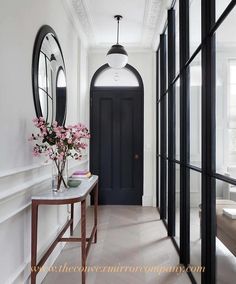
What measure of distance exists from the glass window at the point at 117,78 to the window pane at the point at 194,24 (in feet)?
8.70

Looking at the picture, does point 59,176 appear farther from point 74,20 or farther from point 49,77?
point 74,20

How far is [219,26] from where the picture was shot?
1729 millimetres

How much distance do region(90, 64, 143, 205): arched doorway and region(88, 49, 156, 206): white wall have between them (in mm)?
99

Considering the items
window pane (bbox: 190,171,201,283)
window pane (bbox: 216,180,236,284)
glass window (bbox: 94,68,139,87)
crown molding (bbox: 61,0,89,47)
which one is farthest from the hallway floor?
crown molding (bbox: 61,0,89,47)

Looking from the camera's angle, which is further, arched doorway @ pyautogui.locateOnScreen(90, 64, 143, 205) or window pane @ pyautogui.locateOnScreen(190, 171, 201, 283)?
arched doorway @ pyautogui.locateOnScreen(90, 64, 143, 205)

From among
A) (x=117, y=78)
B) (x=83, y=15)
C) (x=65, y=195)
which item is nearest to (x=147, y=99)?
(x=117, y=78)

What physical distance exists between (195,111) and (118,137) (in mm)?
2864

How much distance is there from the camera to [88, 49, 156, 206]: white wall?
5.07 meters

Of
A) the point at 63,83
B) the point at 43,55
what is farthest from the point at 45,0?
the point at 63,83

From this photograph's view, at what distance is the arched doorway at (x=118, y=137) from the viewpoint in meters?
5.12

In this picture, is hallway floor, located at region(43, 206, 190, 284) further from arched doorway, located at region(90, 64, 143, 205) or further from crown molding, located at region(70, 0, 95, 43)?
crown molding, located at region(70, 0, 95, 43)

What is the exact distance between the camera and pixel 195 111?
7.80 ft

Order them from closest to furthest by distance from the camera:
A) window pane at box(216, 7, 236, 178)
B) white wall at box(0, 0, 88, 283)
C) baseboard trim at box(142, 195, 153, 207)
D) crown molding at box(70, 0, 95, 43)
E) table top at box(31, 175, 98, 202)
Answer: window pane at box(216, 7, 236, 178), white wall at box(0, 0, 88, 283), table top at box(31, 175, 98, 202), crown molding at box(70, 0, 95, 43), baseboard trim at box(142, 195, 153, 207)

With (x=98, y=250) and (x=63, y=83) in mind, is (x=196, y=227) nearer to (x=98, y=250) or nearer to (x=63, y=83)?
(x=98, y=250)
